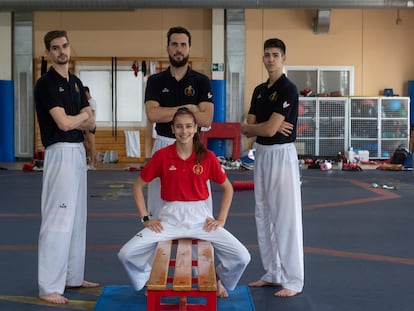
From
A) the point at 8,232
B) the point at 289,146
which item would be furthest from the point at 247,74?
the point at 289,146

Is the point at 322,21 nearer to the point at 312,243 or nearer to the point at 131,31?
the point at 131,31

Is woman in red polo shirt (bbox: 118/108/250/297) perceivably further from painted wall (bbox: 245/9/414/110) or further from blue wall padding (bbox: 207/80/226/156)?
painted wall (bbox: 245/9/414/110)

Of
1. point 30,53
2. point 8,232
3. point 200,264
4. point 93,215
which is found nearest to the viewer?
point 200,264

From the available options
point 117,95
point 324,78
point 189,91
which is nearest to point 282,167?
point 189,91

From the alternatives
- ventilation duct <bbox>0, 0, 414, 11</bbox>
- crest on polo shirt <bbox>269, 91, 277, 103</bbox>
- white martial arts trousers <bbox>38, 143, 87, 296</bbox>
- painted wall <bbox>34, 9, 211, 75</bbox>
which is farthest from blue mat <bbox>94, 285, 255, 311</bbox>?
painted wall <bbox>34, 9, 211, 75</bbox>

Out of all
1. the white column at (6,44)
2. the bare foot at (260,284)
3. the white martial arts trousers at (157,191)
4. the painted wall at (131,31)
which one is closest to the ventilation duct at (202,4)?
the white column at (6,44)

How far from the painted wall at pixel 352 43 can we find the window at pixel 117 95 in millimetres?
3829

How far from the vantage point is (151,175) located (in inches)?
181

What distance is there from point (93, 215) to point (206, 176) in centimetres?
453

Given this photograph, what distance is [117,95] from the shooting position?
20188mm

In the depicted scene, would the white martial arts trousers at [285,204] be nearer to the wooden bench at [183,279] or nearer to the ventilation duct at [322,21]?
the wooden bench at [183,279]

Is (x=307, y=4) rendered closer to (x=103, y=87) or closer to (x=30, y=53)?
(x=103, y=87)

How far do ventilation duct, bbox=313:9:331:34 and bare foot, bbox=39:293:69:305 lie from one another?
1593cm

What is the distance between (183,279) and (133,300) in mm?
1075
